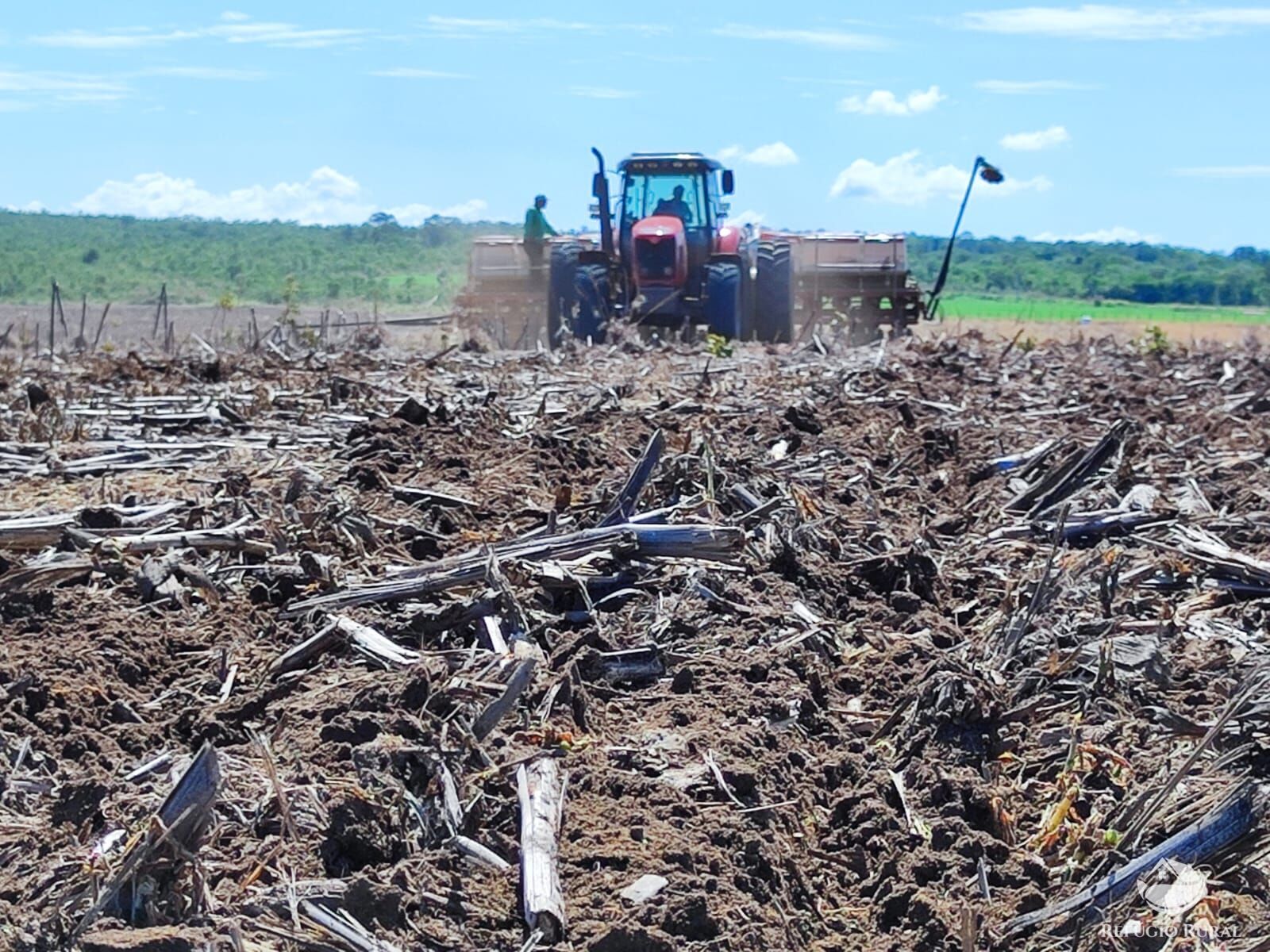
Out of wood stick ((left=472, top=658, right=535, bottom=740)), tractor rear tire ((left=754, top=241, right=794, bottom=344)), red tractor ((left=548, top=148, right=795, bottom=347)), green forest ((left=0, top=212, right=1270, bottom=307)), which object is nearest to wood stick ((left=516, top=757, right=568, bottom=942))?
wood stick ((left=472, top=658, right=535, bottom=740))

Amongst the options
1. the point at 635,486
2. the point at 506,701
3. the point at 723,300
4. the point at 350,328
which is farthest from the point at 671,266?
the point at 506,701

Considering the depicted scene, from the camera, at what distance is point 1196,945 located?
3.59 metres

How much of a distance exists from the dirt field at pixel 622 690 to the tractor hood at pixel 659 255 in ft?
35.6

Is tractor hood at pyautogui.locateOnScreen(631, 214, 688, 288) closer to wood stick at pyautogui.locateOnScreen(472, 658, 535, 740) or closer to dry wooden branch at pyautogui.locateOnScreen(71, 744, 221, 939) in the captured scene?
wood stick at pyautogui.locateOnScreen(472, 658, 535, 740)

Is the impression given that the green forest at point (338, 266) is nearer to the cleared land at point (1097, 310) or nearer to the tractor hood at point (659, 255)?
the cleared land at point (1097, 310)

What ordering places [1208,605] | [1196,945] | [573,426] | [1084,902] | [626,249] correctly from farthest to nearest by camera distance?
[626,249]
[573,426]
[1208,605]
[1084,902]
[1196,945]

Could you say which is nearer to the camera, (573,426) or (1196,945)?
(1196,945)

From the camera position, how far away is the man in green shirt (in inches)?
889

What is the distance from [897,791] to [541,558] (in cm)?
177

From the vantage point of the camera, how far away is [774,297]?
68.3 ft

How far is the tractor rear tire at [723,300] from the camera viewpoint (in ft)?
63.4

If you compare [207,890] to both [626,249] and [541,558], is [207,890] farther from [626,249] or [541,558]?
[626,249]

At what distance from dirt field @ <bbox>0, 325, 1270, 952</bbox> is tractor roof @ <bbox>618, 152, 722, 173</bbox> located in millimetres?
11922

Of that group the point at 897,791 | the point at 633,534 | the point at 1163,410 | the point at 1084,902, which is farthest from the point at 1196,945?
the point at 1163,410
